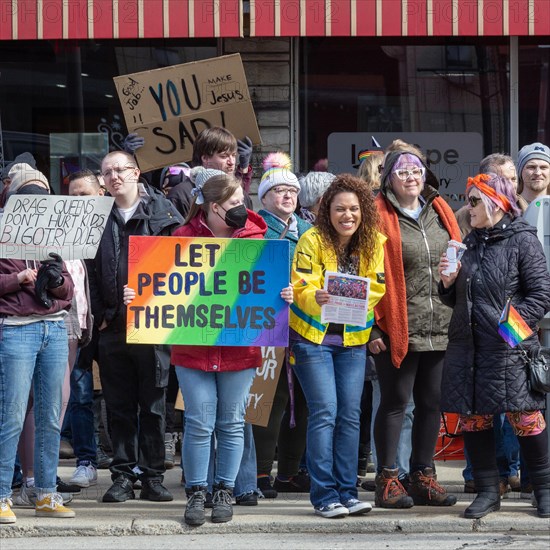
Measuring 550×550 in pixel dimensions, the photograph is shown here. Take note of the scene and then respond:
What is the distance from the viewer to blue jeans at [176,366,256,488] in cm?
676

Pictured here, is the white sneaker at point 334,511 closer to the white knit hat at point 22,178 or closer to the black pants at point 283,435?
the black pants at point 283,435

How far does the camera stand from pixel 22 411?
6.84m

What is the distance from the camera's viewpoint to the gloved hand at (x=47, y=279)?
6668 mm

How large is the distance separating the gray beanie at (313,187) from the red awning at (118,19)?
1.81 m

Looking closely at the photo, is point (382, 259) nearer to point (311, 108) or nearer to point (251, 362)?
point (251, 362)

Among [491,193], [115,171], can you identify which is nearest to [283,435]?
[115,171]

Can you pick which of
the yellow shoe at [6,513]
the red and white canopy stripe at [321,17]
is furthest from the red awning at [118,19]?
the yellow shoe at [6,513]

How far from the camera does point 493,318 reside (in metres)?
6.79

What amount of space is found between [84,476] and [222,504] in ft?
4.86

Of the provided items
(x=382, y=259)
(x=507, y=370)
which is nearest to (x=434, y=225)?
(x=382, y=259)

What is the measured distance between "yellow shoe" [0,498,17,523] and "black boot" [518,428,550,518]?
2786 mm

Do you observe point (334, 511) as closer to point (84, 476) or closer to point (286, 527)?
point (286, 527)

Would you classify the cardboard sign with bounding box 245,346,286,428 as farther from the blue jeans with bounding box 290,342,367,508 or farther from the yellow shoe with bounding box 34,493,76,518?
the yellow shoe with bounding box 34,493,76,518

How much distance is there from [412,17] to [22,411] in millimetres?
4228
